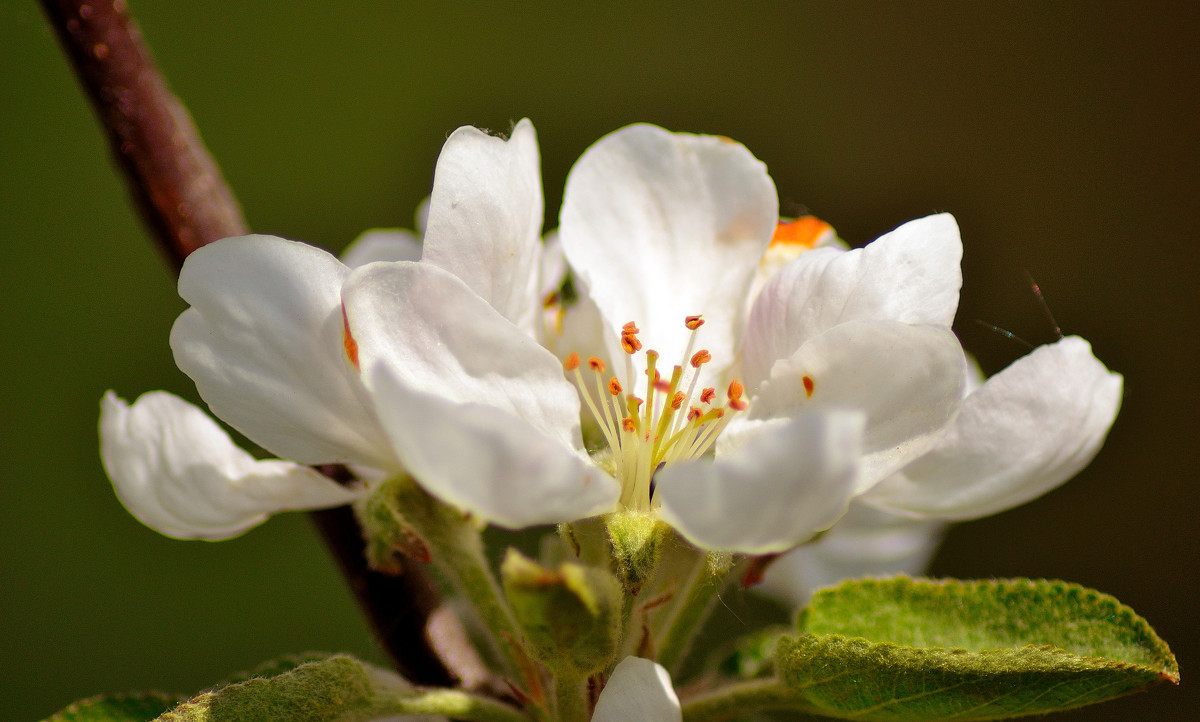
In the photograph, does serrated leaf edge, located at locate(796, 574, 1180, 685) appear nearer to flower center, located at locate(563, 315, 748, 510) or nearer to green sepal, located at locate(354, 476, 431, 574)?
flower center, located at locate(563, 315, 748, 510)

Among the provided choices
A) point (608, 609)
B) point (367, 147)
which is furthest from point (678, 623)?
point (367, 147)

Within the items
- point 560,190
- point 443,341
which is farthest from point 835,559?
point 560,190

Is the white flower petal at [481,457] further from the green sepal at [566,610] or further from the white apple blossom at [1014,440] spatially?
the white apple blossom at [1014,440]

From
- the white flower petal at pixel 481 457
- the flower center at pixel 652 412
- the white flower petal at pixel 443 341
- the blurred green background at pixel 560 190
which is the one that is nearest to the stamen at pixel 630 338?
the flower center at pixel 652 412

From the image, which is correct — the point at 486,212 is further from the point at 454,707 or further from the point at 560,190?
the point at 560,190

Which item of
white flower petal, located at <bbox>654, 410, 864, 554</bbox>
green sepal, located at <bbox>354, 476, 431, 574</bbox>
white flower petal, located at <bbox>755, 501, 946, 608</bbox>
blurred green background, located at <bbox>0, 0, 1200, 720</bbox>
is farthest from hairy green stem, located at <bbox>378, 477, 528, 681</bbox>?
blurred green background, located at <bbox>0, 0, 1200, 720</bbox>

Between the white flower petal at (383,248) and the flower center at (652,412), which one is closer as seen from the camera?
the flower center at (652,412)
